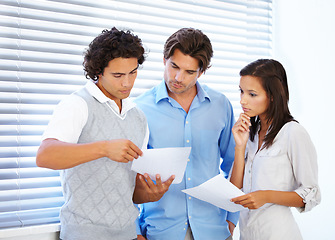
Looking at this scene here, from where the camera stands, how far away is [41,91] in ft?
5.45

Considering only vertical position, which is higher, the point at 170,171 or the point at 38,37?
the point at 38,37

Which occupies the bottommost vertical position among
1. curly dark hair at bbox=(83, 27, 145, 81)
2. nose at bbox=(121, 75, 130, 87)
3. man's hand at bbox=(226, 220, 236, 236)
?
man's hand at bbox=(226, 220, 236, 236)

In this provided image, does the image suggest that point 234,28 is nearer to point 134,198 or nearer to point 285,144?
point 285,144

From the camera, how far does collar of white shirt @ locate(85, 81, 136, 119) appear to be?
1.42 m

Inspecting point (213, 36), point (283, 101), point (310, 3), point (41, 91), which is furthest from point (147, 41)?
point (310, 3)

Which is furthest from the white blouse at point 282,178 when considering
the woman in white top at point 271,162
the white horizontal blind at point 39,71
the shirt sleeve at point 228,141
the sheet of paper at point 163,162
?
the white horizontal blind at point 39,71

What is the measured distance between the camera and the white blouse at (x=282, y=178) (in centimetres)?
153

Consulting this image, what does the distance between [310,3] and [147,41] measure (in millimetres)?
1193

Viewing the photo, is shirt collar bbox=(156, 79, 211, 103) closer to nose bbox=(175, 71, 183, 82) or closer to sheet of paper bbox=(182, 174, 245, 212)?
nose bbox=(175, 71, 183, 82)

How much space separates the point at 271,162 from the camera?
1.60m

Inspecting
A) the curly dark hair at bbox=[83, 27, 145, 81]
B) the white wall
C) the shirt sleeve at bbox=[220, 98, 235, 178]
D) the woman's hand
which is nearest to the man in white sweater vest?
the curly dark hair at bbox=[83, 27, 145, 81]

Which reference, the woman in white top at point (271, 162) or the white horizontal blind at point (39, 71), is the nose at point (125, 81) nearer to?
the white horizontal blind at point (39, 71)

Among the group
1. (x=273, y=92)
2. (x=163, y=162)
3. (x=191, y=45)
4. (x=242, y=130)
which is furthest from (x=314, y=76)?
(x=163, y=162)

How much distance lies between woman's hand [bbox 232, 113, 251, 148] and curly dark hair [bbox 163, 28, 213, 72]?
34cm
